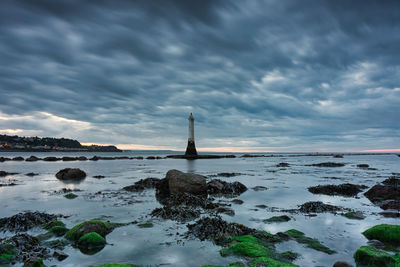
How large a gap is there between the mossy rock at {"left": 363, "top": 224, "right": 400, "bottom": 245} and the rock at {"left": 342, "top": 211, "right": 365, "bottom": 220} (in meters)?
2.05

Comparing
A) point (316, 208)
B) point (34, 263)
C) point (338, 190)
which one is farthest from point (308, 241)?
point (338, 190)

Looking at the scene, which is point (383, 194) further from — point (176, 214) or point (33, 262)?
point (33, 262)

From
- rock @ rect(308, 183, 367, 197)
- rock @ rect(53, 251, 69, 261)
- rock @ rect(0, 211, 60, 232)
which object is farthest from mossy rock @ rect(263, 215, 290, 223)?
rock @ rect(0, 211, 60, 232)

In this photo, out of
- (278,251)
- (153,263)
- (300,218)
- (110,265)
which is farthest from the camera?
(300,218)

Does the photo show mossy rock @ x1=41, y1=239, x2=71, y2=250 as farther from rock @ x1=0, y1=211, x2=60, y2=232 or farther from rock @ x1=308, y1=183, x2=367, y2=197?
rock @ x1=308, y1=183, x2=367, y2=197

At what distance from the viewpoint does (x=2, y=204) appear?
1090cm

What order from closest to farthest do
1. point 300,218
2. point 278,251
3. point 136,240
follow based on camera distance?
point 278,251 < point 136,240 < point 300,218

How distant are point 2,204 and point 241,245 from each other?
1238 centimetres

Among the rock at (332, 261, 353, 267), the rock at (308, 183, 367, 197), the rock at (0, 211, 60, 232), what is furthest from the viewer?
the rock at (308, 183, 367, 197)

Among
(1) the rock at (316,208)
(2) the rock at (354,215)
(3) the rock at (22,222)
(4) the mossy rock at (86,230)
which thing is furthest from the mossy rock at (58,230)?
(2) the rock at (354,215)

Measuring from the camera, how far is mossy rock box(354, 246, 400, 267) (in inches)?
175

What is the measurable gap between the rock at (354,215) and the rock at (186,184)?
715 cm

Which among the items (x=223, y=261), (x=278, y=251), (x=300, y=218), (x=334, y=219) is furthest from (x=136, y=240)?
(x=334, y=219)

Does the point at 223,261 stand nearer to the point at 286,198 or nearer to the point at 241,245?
the point at 241,245
